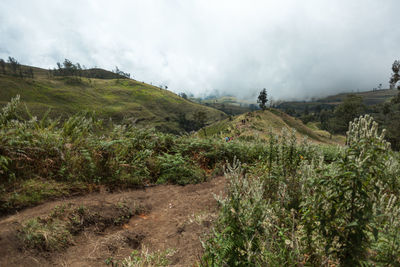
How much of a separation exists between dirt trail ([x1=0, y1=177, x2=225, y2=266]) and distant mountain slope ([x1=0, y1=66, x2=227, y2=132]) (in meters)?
57.0

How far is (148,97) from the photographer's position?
146 m

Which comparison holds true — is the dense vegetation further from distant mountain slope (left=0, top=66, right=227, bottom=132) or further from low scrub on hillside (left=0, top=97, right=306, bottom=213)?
distant mountain slope (left=0, top=66, right=227, bottom=132)

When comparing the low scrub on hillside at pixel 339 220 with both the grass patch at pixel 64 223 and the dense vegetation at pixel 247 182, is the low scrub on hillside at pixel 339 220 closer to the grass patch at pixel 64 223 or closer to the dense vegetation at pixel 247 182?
the dense vegetation at pixel 247 182

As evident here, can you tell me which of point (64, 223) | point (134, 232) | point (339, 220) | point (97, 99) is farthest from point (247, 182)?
point (97, 99)

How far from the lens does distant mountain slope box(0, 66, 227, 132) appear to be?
276 feet

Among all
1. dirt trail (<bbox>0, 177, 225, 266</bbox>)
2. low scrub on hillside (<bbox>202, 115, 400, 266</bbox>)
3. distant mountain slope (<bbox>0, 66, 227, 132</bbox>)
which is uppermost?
distant mountain slope (<bbox>0, 66, 227, 132</bbox>)

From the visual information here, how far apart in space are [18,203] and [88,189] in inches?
41.0

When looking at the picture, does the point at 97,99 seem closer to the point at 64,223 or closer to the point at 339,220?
the point at 64,223

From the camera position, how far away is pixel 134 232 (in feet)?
9.82

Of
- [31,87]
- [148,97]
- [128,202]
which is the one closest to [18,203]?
[128,202]

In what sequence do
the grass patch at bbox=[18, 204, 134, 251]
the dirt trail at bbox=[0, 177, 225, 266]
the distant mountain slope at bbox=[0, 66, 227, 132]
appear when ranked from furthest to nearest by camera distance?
the distant mountain slope at bbox=[0, 66, 227, 132] → the grass patch at bbox=[18, 204, 134, 251] → the dirt trail at bbox=[0, 177, 225, 266]

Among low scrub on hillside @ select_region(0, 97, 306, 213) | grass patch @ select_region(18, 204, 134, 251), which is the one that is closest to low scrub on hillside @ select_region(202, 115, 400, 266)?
grass patch @ select_region(18, 204, 134, 251)

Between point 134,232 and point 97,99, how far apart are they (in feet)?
415

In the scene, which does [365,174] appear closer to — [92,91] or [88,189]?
[88,189]
